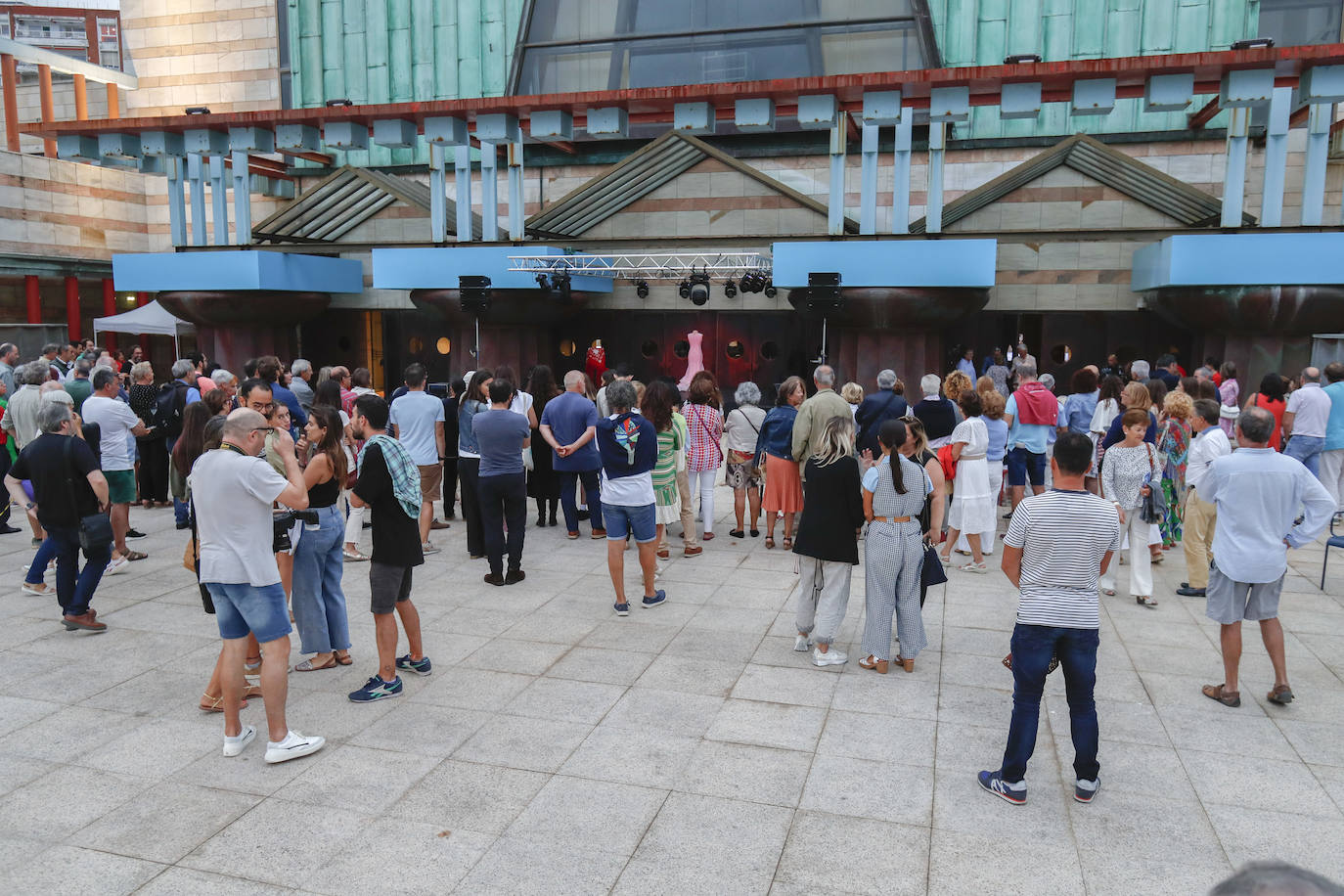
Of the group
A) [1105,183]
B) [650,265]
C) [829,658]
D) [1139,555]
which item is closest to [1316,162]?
[1105,183]

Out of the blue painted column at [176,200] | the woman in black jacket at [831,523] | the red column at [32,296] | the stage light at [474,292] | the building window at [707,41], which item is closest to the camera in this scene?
the woman in black jacket at [831,523]

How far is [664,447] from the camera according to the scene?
870cm

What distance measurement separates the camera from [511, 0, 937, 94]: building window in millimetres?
20312

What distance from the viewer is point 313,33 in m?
24.0

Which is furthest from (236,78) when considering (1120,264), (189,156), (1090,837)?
(1090,837)

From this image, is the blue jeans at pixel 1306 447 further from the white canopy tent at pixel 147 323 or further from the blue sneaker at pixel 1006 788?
the white canopy tent at pixel 147 323

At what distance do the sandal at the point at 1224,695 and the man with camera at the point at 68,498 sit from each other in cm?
763

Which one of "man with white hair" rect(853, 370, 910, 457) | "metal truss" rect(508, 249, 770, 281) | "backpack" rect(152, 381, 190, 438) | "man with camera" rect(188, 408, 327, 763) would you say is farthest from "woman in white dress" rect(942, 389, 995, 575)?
"backpack" rect(152, 381, 190, 438)

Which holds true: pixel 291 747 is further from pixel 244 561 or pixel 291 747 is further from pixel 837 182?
pixel 837 182

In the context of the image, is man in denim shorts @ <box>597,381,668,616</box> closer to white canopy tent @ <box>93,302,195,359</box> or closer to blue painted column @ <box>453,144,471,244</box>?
blue painted column @ <box>453,144,471,244</box>

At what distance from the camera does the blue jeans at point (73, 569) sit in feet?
22.6

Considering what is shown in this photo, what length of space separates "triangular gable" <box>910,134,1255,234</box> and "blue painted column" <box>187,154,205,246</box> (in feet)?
46.1

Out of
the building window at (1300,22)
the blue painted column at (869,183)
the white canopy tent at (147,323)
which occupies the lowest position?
the white canopy tent at (147,323)

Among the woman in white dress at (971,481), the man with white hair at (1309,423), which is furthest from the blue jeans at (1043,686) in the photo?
the man with white hair at (1309,423)
